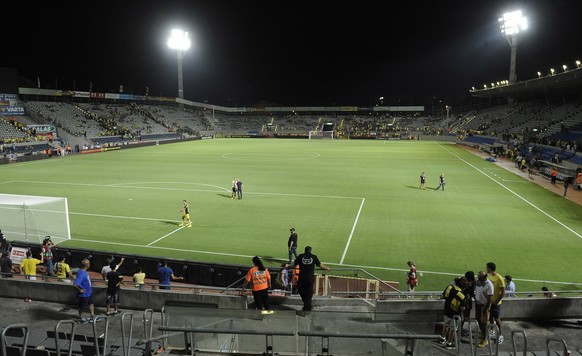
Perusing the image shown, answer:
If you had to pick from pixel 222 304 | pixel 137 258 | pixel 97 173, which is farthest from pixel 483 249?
pixel 97 173

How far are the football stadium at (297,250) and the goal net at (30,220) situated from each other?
0.07m

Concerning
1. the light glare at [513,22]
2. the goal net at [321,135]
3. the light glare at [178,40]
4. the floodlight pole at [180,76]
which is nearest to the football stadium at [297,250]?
the light glare at [513,22]

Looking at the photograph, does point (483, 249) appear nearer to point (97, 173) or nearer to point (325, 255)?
point (325, 255)

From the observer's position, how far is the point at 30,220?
18297 millimetres

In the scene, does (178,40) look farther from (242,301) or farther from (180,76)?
(242,301)

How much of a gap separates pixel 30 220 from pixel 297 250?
12243 millimetres

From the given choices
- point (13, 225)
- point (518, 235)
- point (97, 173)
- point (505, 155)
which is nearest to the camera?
point (13, 225)

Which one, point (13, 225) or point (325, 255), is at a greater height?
point (13, 225)

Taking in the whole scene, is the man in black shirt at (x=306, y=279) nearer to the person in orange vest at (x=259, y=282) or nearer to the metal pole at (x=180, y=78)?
the person in orange vest at (x=259, y=282)

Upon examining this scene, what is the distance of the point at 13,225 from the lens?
722 inches

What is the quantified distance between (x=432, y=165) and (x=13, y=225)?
132 ft

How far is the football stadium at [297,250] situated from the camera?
6543 mm

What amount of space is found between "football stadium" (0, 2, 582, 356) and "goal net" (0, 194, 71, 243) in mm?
67

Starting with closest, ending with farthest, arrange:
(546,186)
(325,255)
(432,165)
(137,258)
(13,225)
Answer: (137,258), (325,255), (13,225), (546,186), (432,165)
